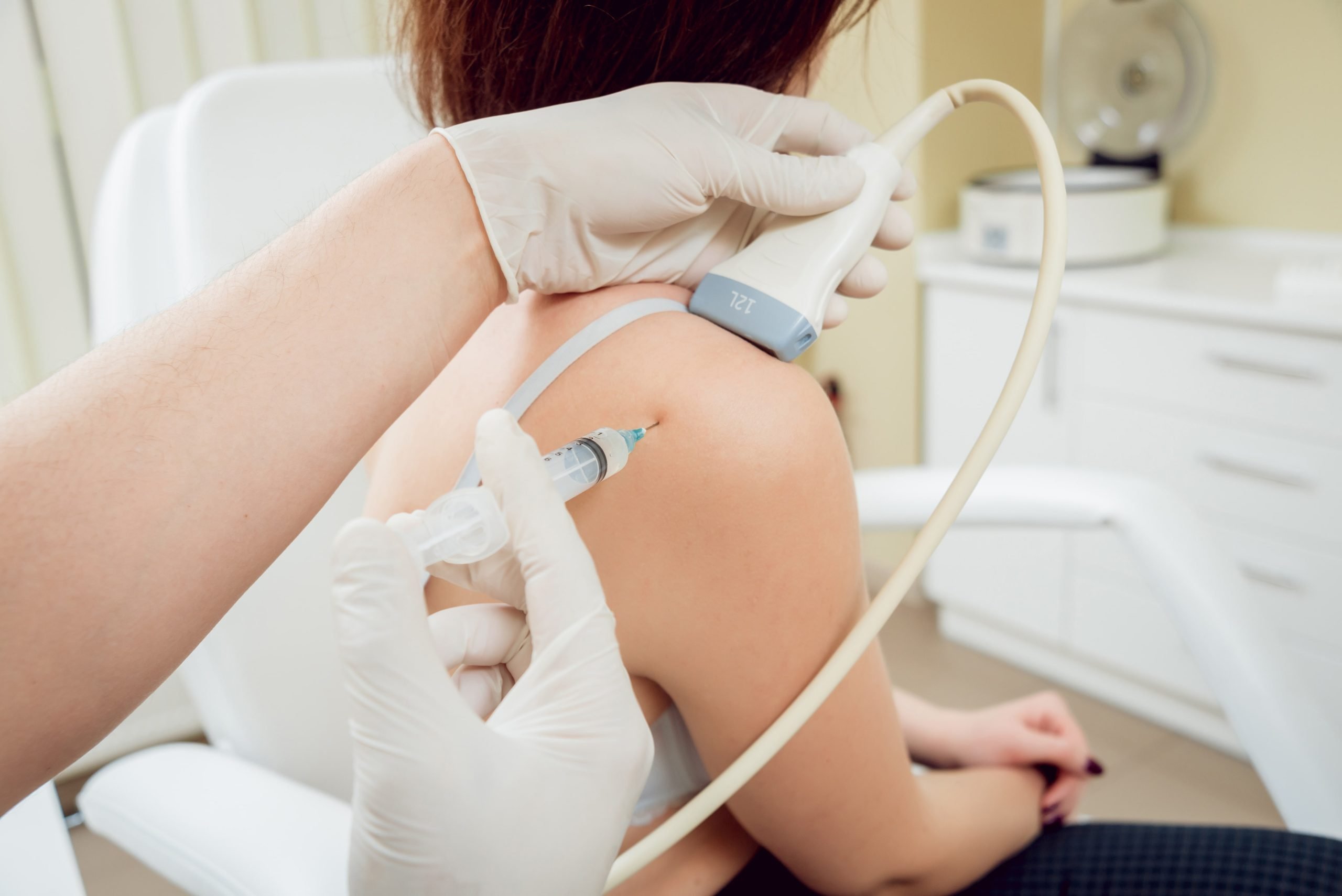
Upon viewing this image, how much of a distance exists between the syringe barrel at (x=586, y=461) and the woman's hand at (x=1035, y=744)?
1.96 feet

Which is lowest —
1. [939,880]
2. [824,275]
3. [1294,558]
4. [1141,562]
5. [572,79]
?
[1294,558]

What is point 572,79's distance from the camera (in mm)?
628

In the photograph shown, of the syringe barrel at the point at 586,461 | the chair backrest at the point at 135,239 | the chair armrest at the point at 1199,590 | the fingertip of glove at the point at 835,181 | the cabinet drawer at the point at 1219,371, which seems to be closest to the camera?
the syringe barrel at the point at 586,461

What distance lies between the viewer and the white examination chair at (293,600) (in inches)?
29.3

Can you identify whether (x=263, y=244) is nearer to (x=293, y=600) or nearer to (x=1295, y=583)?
(x=293, y=600)

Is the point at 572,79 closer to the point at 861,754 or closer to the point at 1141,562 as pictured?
the point at 861,754

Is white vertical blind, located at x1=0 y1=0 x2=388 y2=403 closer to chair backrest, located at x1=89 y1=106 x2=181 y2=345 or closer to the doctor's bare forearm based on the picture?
chair backrest, located at x1=89 y1=106 x2=181 y2=345

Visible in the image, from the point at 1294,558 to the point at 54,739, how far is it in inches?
70.9

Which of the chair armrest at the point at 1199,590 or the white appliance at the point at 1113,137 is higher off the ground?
the white appliance at the point at 1113,137

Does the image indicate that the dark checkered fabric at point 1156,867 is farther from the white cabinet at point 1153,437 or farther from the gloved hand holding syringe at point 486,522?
the white cabinet at point 1153,437

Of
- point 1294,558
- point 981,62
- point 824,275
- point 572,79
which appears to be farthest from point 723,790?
point 981,62

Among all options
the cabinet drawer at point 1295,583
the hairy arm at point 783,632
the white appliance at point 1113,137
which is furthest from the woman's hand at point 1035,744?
the white appliance at point 1113,137

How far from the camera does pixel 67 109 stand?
1.81m

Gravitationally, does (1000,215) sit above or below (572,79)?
below
